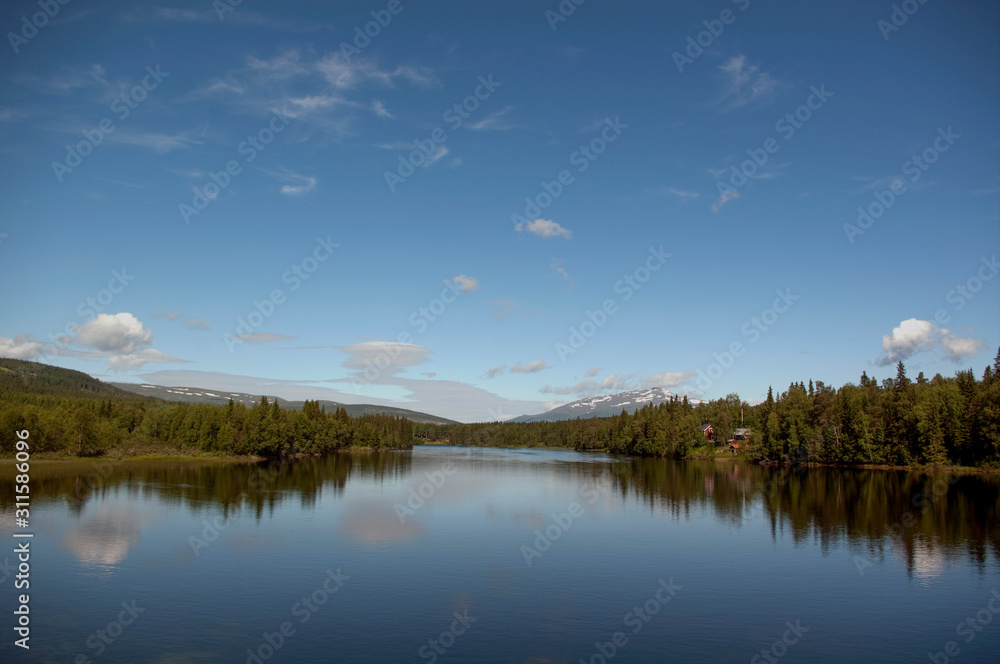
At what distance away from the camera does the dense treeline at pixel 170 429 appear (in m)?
93.4

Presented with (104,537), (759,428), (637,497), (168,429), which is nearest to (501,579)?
(104,537)

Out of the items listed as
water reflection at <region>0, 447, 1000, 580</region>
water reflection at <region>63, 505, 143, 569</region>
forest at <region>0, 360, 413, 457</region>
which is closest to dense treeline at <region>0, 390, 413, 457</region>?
forest at <region>0, 360, 413, 457</region>

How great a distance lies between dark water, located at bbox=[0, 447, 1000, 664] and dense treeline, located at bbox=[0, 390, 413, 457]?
37549 millimetres

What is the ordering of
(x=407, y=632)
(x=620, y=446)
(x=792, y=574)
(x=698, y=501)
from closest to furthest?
(x=407, y=632) → (x=792, y=574) → (x=698, y=501) → (x=620, y=446)

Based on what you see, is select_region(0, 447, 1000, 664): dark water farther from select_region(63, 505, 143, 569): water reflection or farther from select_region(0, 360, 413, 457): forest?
select_region(0, 360, 413, 457): forest

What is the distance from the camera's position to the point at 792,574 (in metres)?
33.6

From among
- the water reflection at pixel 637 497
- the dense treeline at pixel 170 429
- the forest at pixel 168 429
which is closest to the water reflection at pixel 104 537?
the water reflection at pixel 637 497

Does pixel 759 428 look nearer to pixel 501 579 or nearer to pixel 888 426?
pixel 888 426

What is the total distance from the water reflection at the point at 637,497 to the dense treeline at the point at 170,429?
310 inches

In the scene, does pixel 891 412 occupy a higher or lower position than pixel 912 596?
higher

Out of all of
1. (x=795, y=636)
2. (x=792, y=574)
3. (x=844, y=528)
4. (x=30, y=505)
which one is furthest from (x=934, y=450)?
(x=30, y=505)

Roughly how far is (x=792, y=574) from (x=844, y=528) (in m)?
16.5

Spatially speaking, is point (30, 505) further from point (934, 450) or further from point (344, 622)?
point (934, 450)

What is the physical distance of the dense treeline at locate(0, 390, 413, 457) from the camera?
3676 inches
